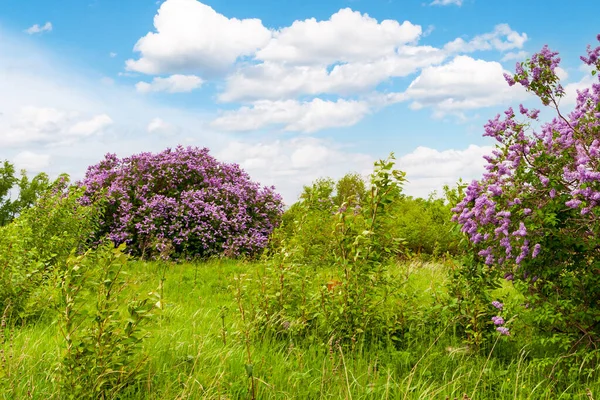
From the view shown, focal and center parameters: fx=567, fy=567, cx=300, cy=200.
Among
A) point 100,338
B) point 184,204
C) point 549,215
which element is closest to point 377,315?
point 549,215

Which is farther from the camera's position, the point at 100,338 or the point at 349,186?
the point at 349,186

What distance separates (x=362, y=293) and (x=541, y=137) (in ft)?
7.47

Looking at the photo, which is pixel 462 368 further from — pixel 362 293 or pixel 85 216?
pixel 85 216

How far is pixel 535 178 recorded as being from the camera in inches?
200

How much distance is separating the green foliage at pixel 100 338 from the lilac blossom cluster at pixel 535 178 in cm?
293

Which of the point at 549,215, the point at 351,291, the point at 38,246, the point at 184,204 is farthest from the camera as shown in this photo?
the point at 184,204

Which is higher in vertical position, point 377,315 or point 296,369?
point 377,315

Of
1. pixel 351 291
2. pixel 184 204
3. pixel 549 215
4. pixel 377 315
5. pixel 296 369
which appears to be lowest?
pixel 296 369

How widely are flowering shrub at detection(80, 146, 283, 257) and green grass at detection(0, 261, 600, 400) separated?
6.47 metres

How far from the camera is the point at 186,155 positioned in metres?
14.3

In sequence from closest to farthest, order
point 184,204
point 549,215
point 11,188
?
point 549,215 → point 184,204 → point 11,188

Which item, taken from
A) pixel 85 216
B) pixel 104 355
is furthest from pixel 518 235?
pixel 85 216

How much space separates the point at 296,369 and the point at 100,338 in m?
1.81

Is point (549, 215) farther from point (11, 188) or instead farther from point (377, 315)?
point (11, 188)
